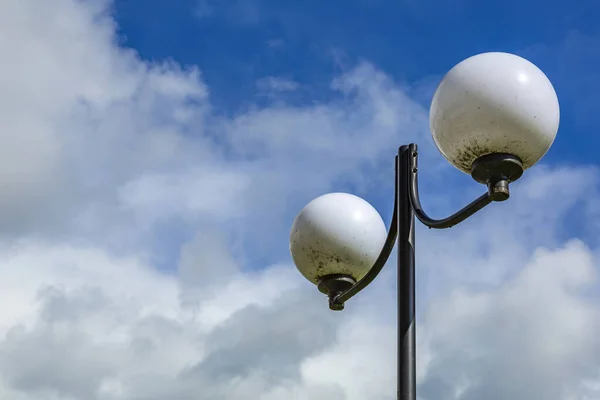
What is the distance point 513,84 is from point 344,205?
5.89ft

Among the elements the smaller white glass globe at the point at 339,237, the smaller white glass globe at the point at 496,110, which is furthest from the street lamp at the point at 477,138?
the smaller white glass globe at the point at 339,237

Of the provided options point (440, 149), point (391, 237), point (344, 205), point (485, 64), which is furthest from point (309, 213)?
point (485, 64)

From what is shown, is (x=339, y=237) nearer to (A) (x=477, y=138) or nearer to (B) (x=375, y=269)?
(B) (x=375, y=269)

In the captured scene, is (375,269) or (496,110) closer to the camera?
(496,110)

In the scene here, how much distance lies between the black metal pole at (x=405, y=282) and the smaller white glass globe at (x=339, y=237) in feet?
2.54

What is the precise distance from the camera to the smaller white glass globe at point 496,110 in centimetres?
541

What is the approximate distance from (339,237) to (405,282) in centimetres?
106

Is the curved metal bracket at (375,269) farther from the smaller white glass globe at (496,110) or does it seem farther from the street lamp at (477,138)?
the smaller white glass globe at (496,110)

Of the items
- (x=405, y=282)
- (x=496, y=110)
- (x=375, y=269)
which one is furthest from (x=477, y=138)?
(x=375, y=269)

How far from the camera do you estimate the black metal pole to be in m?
5.46

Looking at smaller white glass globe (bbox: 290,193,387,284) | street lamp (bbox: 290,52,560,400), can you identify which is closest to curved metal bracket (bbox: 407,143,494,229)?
street lamp (bbox: 290,52,560,400)

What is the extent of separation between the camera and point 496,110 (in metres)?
5.40

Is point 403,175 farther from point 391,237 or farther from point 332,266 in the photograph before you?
point 332,266

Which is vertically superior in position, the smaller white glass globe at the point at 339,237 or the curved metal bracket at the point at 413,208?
the smaller white glass globe at the point at 339,237
